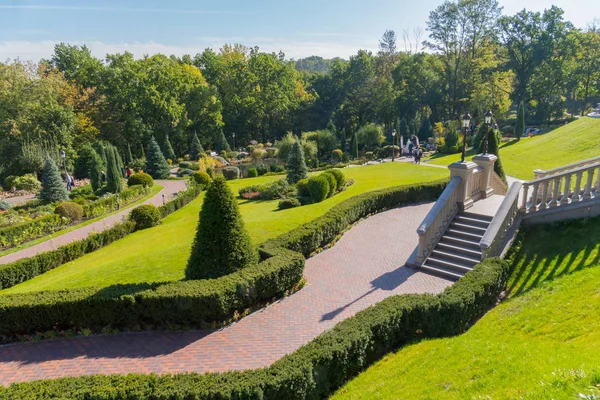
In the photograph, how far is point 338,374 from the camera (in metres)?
7.08

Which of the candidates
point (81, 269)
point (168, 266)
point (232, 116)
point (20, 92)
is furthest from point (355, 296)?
point (232, 116)

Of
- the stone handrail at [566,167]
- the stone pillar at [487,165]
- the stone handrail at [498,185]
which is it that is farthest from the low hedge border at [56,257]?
the stone handrail at [566,167]

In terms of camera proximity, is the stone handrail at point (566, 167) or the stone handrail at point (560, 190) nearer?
the stone handrail at point (560, 190)

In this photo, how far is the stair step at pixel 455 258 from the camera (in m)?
11.2

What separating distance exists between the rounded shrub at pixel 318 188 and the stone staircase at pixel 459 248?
8149 mm

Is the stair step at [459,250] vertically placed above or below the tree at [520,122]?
below

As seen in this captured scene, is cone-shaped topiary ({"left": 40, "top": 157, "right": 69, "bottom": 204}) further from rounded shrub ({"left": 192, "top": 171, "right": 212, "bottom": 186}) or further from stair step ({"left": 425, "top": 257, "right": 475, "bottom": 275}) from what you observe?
stair step ({"left": 425, "top": 257, "right": 475, "bottom": 275})

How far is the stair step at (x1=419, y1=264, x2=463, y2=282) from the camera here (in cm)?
1096

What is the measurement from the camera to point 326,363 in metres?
6.80

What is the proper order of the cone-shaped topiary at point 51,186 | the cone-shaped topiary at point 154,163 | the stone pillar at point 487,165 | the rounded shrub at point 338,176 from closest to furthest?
1. the stone pillar at point 487,165
2. the rounded shrub at point 338,176
3. the cone-shaped topiary at point 51,186
4. the cone-shaped topiary at point 154,163

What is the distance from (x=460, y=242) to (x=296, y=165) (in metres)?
15.4

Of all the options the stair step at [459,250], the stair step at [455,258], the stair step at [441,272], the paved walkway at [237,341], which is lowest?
the paved walkway at [237,341]

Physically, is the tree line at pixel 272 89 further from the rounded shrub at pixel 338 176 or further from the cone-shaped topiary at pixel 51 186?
the rounded shrub at pixel 338 176

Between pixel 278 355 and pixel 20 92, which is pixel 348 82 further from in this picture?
pixel 278 355
